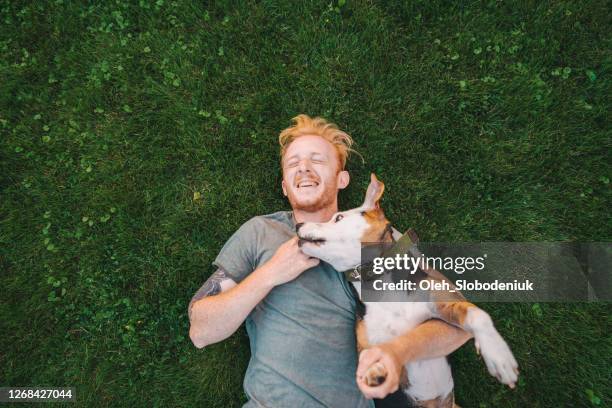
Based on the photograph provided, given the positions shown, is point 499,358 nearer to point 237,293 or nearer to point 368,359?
point 368,359

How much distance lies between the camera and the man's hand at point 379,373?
2.84 metres

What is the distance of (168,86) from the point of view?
15.5ft

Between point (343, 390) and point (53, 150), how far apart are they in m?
3.82

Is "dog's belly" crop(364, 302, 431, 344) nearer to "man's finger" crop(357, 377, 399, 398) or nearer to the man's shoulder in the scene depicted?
"man's finger" crop(357, 377, 399, 398)

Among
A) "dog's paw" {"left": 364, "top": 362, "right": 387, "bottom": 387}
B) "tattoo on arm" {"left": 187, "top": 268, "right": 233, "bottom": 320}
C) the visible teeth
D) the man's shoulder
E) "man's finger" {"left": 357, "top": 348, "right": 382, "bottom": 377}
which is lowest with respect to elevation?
"dog's paw" {"left": 364, "top": 362, "right": 387, "bottom": 387}

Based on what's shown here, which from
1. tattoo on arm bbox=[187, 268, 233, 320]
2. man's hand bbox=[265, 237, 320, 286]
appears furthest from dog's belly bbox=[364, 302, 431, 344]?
tattoo on arm bbox=[187, 268, 233, 320]

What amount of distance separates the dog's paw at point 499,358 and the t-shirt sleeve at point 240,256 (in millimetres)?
1831

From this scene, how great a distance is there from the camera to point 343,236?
308 centimetres

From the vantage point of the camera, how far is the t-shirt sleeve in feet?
11.8

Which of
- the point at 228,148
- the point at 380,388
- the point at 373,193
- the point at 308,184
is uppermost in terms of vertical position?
the point at 228,148

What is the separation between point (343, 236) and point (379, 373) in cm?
93

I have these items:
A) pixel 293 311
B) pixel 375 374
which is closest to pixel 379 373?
pixel 375 374

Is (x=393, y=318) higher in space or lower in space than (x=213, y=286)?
lower

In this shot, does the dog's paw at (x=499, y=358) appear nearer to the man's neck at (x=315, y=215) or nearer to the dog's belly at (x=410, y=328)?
the dog's belly at (x=410, y=328)
